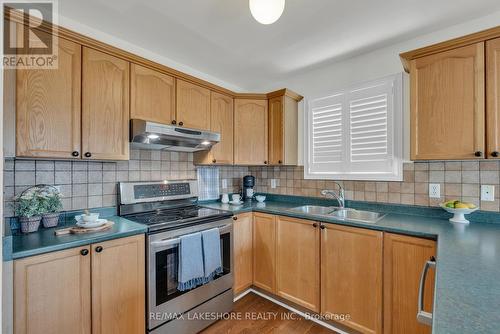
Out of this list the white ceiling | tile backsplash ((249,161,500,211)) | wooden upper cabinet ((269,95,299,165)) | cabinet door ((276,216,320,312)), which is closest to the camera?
the white ceiling

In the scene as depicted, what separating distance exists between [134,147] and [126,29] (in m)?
0.97

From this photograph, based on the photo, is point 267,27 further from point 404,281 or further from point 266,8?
point 404,281

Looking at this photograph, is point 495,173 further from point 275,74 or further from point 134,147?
point 134,147

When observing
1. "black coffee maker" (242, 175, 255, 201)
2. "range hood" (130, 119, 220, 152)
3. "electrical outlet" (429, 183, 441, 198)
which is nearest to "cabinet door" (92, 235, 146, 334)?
"range hood" (130, 119, 220, 152)

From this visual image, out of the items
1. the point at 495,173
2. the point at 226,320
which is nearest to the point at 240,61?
the point at 495,173

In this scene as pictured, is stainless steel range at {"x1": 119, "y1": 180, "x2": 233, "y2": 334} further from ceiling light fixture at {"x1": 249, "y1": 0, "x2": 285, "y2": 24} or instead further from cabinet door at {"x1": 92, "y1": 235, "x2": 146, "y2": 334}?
ceiling light fixture at {"x1": 249, "y1": 0, "x2": 285, "y2": 24}

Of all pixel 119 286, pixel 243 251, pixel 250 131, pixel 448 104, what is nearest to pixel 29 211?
pixel 119 286

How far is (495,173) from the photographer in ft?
5.51

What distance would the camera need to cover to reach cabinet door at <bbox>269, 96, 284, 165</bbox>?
2612 millimetres

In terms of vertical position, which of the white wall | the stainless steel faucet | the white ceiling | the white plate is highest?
the white ceiling

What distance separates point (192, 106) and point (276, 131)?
97 cm

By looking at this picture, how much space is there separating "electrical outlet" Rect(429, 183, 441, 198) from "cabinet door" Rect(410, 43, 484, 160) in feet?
1.26

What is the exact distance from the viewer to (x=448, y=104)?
5.25 feet

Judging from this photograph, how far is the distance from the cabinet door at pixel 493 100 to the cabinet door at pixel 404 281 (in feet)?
2.37
